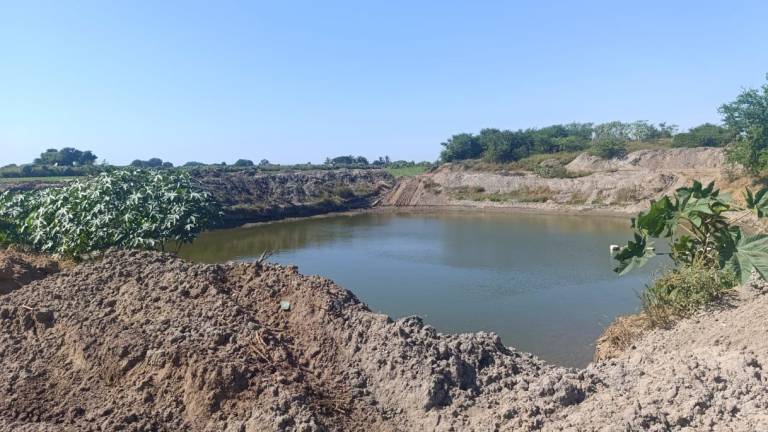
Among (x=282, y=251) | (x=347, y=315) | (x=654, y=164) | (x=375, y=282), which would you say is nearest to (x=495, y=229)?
(x=282, y=251)

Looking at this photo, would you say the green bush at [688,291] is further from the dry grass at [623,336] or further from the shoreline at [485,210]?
the shoreline at [485,210]

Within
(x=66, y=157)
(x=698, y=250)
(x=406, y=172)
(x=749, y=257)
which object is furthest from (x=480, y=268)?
(x=66, y=157)

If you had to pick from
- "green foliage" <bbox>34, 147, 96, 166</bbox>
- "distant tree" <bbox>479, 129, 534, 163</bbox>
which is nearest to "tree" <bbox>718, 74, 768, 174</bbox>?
"distant tree" <bbox>479, 129, 534, 163</bbox>

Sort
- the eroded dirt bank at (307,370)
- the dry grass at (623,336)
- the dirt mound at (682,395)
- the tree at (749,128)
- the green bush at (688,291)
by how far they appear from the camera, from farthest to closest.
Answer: the tree at (749,128)
the dry grass at (623,336)
the green bush at (688,291)
the eroded dirt bank at (307,370)
the dirt mound at (682,395)

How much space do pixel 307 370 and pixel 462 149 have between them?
59.2 metres

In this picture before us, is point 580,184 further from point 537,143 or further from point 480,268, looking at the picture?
point 480,268

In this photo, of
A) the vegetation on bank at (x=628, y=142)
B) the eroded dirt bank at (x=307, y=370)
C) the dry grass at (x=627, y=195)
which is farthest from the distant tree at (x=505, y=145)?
the eroded dirt bank at (x=307, y=370)

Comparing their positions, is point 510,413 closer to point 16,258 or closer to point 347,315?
point 347,315

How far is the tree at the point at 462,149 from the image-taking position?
→ 207 ft

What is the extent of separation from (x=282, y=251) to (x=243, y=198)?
609 inches

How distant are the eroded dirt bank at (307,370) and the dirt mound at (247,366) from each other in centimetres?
2

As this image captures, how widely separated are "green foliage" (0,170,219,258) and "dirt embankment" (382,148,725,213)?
34.1 metres

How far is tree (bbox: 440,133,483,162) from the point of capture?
63125mm

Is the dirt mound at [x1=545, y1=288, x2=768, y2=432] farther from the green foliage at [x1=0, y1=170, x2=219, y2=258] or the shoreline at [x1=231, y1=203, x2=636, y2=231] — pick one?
the shoreline at [x1=231, y1=203, x2=636, y2=231]
